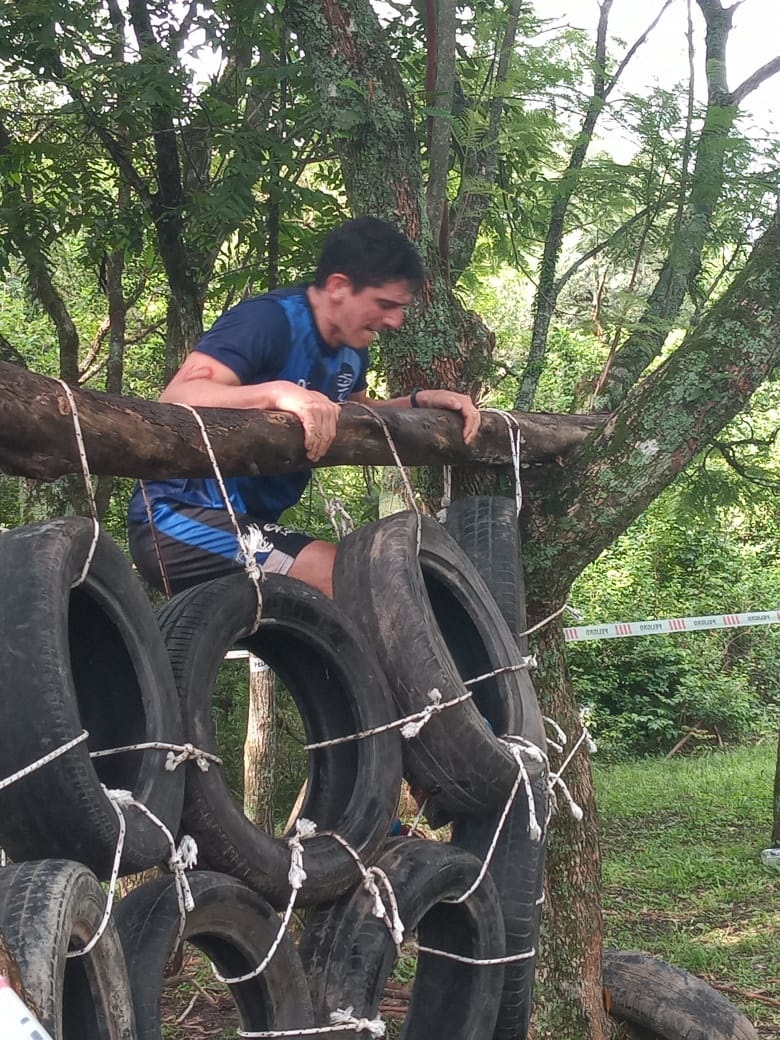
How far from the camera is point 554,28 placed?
5.02m

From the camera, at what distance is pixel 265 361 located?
2.76m

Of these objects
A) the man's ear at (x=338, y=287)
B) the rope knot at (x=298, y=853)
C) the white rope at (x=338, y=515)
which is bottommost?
the rope knot at (x=298, y=853)

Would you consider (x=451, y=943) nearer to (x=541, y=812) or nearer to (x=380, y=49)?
(x=541, y=812)

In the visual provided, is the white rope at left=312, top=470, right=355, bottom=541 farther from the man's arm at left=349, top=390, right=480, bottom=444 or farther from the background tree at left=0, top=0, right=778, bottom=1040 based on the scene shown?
the background tree at left=0, top=0, right=778, bottom=1040

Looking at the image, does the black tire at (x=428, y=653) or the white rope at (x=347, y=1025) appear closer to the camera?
the white rope at (x=347, y=1025)

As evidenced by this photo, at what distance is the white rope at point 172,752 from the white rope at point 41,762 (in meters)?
0.16

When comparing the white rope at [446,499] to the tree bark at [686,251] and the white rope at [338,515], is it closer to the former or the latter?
the white rope at [338,515]

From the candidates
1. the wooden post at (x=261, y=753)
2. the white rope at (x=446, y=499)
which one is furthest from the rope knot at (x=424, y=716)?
the wooden post at (x=261, y=753)

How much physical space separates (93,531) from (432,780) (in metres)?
1.08

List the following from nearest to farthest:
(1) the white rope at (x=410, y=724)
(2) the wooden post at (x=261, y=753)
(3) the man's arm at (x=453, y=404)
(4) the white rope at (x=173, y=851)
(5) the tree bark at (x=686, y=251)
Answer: (4) the white rope at (x=173, y=851)
(1) the white rope at (x=410, y=724)
(3) the man's arm at (x=453, y=404)
(5) the tree bark at (x=686, y=251)
(2) the wooden post at (x=261, y=753)

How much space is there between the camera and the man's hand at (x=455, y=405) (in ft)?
10.4

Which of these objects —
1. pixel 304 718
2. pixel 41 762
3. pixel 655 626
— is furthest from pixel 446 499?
pixel 655 626

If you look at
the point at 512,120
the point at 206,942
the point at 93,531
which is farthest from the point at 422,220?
the point at 206,942

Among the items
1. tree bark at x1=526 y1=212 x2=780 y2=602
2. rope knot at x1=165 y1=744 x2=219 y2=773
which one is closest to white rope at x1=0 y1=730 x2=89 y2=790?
rope knot at x1=165 y1=744 x2=219 y2=773
